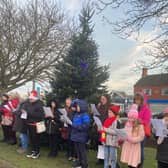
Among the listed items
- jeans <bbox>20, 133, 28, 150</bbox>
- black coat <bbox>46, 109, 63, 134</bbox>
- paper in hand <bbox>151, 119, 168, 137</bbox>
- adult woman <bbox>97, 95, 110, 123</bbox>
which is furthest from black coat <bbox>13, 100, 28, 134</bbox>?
paper in hand <bbox>151, 119, 168, 137</bbox>

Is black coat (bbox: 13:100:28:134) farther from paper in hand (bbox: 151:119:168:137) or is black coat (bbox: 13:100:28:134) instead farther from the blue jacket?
paper in hand (bbox: 151:119:168:137)

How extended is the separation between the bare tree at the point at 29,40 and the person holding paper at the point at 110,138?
442 inches

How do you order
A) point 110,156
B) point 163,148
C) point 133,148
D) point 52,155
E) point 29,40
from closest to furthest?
point 163,148, point 133,148, point 110,156, point 52,155, point 29,40

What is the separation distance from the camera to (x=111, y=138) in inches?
354

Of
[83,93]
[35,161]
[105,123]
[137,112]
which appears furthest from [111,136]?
[83,93]

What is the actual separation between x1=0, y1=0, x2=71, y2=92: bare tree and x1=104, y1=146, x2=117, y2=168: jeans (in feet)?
37.1

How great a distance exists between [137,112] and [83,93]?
4.27 meters

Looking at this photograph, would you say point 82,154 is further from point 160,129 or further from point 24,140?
point 24,140

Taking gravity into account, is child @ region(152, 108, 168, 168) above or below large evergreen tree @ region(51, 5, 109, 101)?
below

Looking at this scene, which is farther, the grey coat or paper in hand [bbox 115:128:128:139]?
the grey coat

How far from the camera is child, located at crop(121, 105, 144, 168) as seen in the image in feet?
27.1

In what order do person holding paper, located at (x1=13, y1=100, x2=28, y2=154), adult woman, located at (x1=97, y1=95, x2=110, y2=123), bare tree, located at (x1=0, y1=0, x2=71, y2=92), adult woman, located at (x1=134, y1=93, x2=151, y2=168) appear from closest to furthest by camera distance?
adult woman, located at (x1=134, y1=93, x2=151, y2=168), adult woman, located at (x1=97, y1=95, x2=110, y2=123), person holding paper, located at (x1=13, y1=100, x2=28, y2=154), bare tree, located at (x1=0, y1=0, x2=71, y2=92)

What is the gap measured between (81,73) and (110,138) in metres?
3.78

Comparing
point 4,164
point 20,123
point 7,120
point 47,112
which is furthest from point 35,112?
point 7,120
